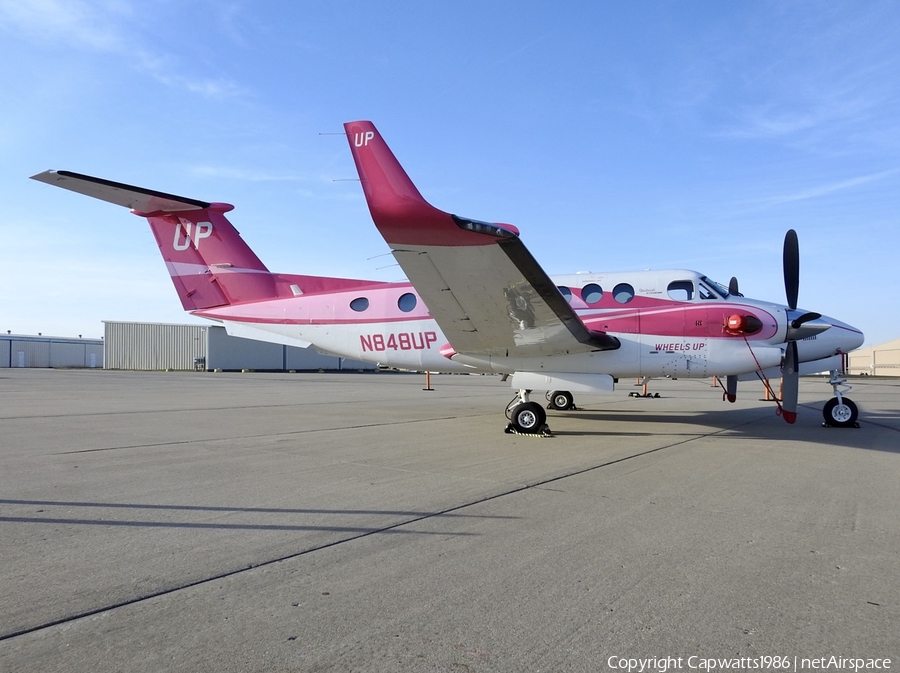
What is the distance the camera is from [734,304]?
10.9 metres

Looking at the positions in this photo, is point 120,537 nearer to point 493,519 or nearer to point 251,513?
point 251,513

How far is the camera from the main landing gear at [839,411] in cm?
1233

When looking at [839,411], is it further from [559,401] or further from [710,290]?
[559,401]

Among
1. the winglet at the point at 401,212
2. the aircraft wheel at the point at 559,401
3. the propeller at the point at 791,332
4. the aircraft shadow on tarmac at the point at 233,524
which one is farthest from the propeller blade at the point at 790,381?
the aircraft shadow on tarmac at the point at 233,524

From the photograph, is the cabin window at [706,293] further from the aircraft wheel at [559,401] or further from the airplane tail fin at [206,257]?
the airplane tail fin at [206,257]

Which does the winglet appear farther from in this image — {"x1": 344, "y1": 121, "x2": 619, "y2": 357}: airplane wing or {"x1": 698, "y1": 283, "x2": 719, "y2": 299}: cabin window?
{"x1": 698, "y1": 283, "x2": 719, "y2": 299}: cabin window

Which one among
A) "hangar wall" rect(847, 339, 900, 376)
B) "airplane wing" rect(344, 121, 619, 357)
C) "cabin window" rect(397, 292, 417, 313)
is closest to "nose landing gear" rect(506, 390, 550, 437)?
"airplane wing" rect(344, 121, 619, 357)

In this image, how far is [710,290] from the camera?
1123cm

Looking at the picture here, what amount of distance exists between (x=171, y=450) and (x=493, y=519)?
18.4 ft

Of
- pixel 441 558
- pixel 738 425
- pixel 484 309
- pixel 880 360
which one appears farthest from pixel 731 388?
pixel 880 360

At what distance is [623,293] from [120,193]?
9.92m

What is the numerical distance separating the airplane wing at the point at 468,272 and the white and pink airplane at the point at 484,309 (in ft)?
0.08

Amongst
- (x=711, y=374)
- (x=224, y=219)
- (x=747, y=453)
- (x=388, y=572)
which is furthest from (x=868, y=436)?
(x=224, y=219)

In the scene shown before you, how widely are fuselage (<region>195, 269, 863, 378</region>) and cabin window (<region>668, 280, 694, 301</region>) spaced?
0.06 feet
